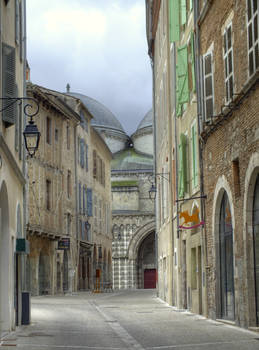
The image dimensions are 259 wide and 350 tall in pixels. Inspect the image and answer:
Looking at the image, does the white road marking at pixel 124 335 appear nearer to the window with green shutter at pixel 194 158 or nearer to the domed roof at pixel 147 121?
the window with green shutter at pixel 194 158

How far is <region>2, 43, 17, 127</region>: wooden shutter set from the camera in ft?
41.7

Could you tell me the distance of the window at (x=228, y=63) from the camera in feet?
48.6

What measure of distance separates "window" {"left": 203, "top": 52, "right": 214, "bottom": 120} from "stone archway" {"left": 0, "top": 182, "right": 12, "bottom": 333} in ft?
18.7

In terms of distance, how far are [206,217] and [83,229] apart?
91.5 feet

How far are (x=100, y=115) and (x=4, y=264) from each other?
205ft

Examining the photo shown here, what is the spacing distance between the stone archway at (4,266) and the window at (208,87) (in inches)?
225

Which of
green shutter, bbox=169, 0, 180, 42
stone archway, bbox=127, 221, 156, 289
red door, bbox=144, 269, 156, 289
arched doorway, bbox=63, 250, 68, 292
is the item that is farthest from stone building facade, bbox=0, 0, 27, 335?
red door, bbox=144, 269, 156, 289

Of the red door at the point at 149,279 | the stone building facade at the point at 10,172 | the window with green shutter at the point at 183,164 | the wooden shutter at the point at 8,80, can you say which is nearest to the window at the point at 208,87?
the window with green shutter at the point at 183,164

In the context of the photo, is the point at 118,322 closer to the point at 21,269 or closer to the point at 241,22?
the point at 21,269

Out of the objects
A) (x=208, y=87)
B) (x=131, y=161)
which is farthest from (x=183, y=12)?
(x=131, y=161)

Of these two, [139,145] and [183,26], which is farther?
A: [139,145]

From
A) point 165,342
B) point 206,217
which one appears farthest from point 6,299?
point 206,217

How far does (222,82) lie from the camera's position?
15.8 meters

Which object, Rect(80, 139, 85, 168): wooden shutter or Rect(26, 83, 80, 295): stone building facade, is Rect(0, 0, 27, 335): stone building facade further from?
Rect(80, 139, 85, 168): wooden shutter
